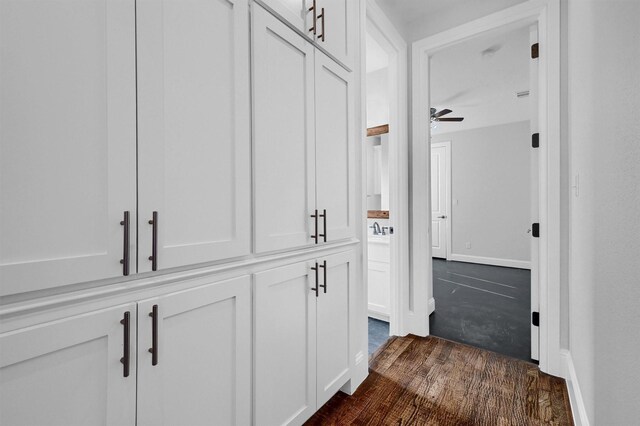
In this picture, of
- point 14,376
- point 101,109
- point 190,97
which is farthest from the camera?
point 190,97

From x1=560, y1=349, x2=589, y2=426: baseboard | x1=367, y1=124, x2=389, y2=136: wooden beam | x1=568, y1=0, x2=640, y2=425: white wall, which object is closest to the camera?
x1=568, y1=0, x2=640, y2=425: white wall

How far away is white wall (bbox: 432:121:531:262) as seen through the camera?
5.39 meters

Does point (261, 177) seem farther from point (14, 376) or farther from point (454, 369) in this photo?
point (454, 369)

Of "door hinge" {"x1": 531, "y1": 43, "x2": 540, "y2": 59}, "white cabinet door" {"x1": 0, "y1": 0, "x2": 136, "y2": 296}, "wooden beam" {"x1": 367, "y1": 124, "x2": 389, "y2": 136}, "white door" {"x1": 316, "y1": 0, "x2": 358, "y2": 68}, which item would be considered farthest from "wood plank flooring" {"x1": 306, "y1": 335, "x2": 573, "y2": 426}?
"wooden beam" {"x1": 367, "y1": 124, "x2": 389, "y2": 136}

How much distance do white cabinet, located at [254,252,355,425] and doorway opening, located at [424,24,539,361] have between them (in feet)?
4.68

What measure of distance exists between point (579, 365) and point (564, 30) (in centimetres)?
203

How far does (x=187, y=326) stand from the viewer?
96 cm

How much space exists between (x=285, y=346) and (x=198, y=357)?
422 millimetres

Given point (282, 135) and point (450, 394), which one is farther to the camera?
point (450, 394)

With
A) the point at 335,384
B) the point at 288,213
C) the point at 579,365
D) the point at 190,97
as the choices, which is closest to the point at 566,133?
the point at 579,365

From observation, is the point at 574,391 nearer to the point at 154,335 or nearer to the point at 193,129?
the point at 154,335

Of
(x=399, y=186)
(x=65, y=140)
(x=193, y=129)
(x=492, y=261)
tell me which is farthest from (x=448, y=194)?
(x=65, y=140)

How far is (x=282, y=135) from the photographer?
1.30 meters

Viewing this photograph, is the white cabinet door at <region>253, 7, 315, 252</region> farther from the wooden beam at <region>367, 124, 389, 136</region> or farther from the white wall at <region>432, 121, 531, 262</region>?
the white wall at <region>432, 121, 531, 262</region>
